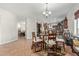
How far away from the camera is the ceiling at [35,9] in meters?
2.22

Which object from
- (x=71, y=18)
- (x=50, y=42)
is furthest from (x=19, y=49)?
(x=71, y=18)

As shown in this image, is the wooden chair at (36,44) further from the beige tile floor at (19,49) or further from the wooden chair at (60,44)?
the wooden chair at (60,44)

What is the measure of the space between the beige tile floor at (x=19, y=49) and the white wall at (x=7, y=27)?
12 cm

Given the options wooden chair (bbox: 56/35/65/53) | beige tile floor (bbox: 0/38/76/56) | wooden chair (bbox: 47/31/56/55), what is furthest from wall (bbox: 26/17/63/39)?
wooden chair (bbox: 56/35/65/53)

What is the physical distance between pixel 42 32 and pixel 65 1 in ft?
2.70

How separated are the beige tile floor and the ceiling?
0.55 m

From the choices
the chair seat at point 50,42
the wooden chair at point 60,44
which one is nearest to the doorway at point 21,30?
the chair seat at point 50,42

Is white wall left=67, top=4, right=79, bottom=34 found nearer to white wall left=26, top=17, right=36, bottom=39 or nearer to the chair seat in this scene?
the chair seat

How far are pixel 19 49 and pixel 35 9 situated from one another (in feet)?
3.06

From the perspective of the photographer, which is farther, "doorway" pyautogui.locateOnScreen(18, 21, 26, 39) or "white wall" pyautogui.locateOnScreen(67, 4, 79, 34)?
"doorway" pyautogui.locateOnScreen(18, 21, 26, 39)

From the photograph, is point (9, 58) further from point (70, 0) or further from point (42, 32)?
point (70, 0)

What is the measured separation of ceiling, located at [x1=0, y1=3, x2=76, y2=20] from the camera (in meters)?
2.22

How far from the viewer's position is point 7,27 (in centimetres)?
229

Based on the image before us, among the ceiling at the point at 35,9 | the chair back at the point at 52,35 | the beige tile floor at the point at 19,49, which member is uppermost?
the ceiling at the point at 35,9
